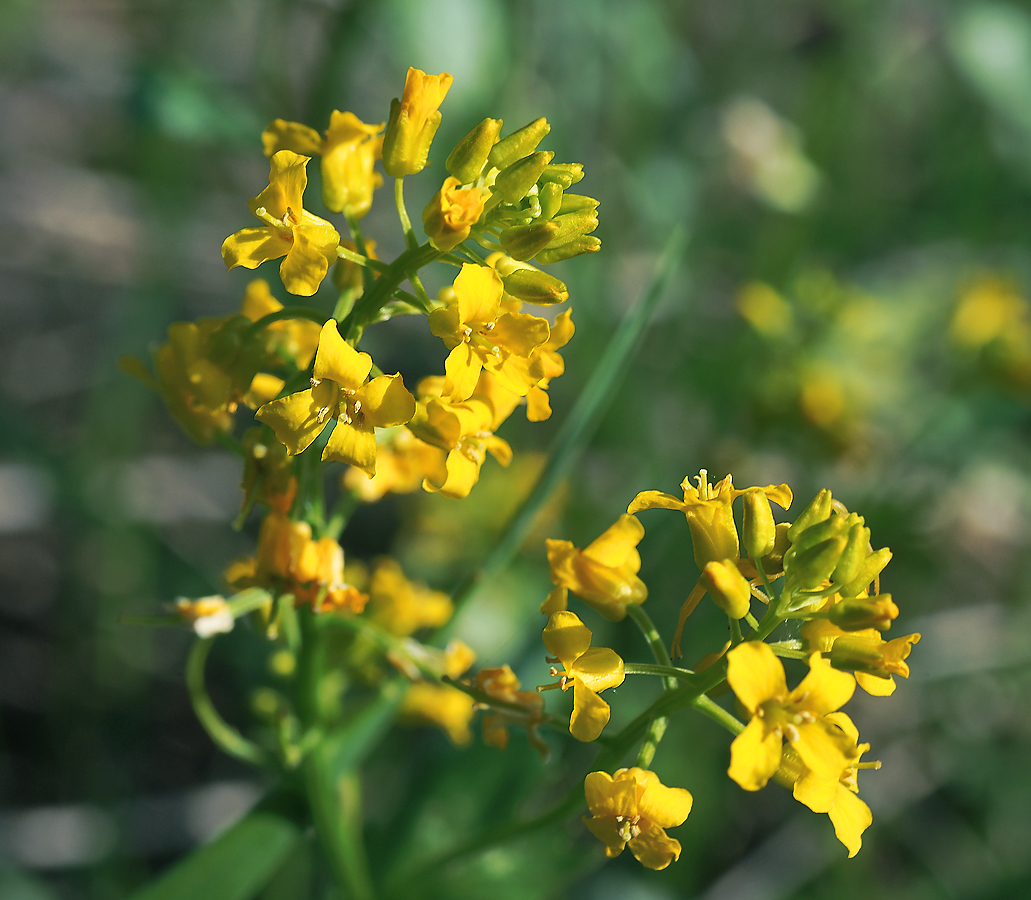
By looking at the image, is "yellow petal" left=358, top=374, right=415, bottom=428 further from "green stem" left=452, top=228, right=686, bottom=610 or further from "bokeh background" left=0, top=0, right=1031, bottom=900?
"bokeh background" left=0, top=0, right=1031, bottom=900

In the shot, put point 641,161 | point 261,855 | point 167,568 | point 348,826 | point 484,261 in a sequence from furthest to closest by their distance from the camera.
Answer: point 641,161
point 167,568
point 348,826
point 261,855
point 484,261

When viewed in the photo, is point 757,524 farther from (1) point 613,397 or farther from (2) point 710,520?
(1) point 613,397

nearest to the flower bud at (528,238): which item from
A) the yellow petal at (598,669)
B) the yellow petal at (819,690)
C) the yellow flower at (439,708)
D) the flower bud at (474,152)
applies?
the flower bud at (474,152)

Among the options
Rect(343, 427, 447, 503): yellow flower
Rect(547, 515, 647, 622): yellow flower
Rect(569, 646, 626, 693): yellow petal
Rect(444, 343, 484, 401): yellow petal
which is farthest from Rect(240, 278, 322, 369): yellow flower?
Rect(569, 646, 626, 693): yellow petal

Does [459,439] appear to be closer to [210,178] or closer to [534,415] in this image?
[534,415]

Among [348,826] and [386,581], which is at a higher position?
[386,581]

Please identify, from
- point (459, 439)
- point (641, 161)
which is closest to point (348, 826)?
point (459, 439)

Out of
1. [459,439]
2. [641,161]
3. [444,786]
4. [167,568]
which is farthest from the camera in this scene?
[641,161]

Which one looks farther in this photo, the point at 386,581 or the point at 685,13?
the point at 685,13
